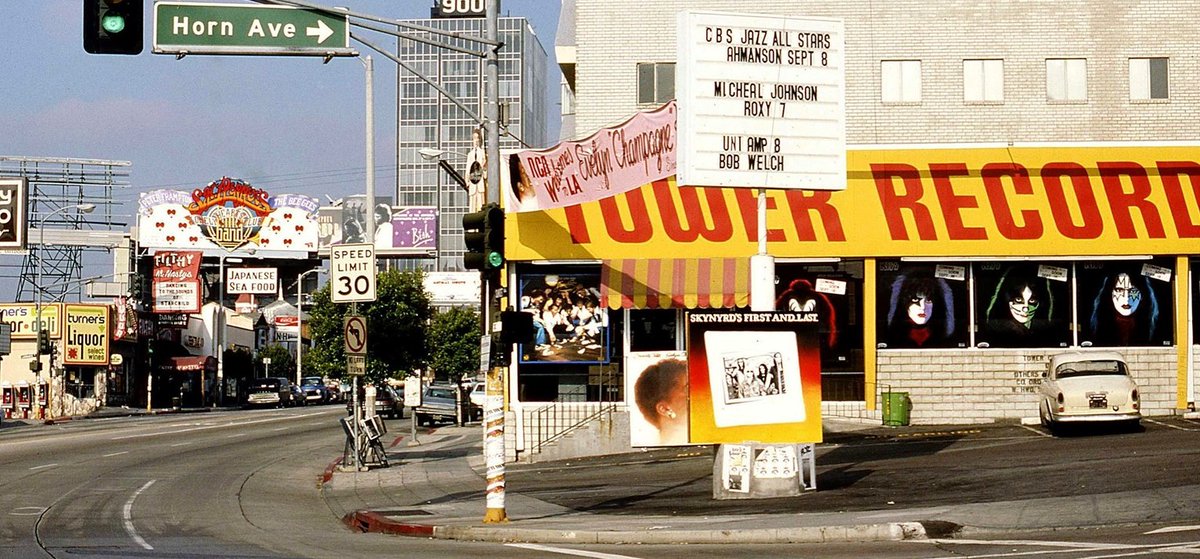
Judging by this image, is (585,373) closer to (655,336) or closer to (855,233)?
(655,336)

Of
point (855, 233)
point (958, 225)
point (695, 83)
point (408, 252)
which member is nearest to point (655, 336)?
point (855, 233)

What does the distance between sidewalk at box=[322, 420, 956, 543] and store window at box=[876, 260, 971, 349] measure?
240 cm

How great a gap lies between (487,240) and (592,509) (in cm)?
458

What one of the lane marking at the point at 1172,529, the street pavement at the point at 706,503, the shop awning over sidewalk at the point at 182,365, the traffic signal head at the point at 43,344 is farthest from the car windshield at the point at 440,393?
the shop awning over sidewalk at the point at 182,365

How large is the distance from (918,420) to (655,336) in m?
A: 6.28

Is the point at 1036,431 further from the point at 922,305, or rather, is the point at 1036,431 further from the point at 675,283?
the point at 675,283

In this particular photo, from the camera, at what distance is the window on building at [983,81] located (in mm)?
34031

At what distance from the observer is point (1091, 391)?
2808cm

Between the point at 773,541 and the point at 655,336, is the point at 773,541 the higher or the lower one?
the lower one

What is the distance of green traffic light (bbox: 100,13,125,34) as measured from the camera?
671 inches

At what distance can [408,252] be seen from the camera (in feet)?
401

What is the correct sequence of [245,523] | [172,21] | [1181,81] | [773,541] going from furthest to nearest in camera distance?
1. [1181,81]
2. [245,523]
3. [172,21]
4. [773,541]

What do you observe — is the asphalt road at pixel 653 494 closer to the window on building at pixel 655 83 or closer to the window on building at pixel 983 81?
the window on building at pixel 983 81

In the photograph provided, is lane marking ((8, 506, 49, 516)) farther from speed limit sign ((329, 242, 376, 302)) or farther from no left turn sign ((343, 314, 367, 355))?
speed limit sign ((329, 242, 376, 302))
